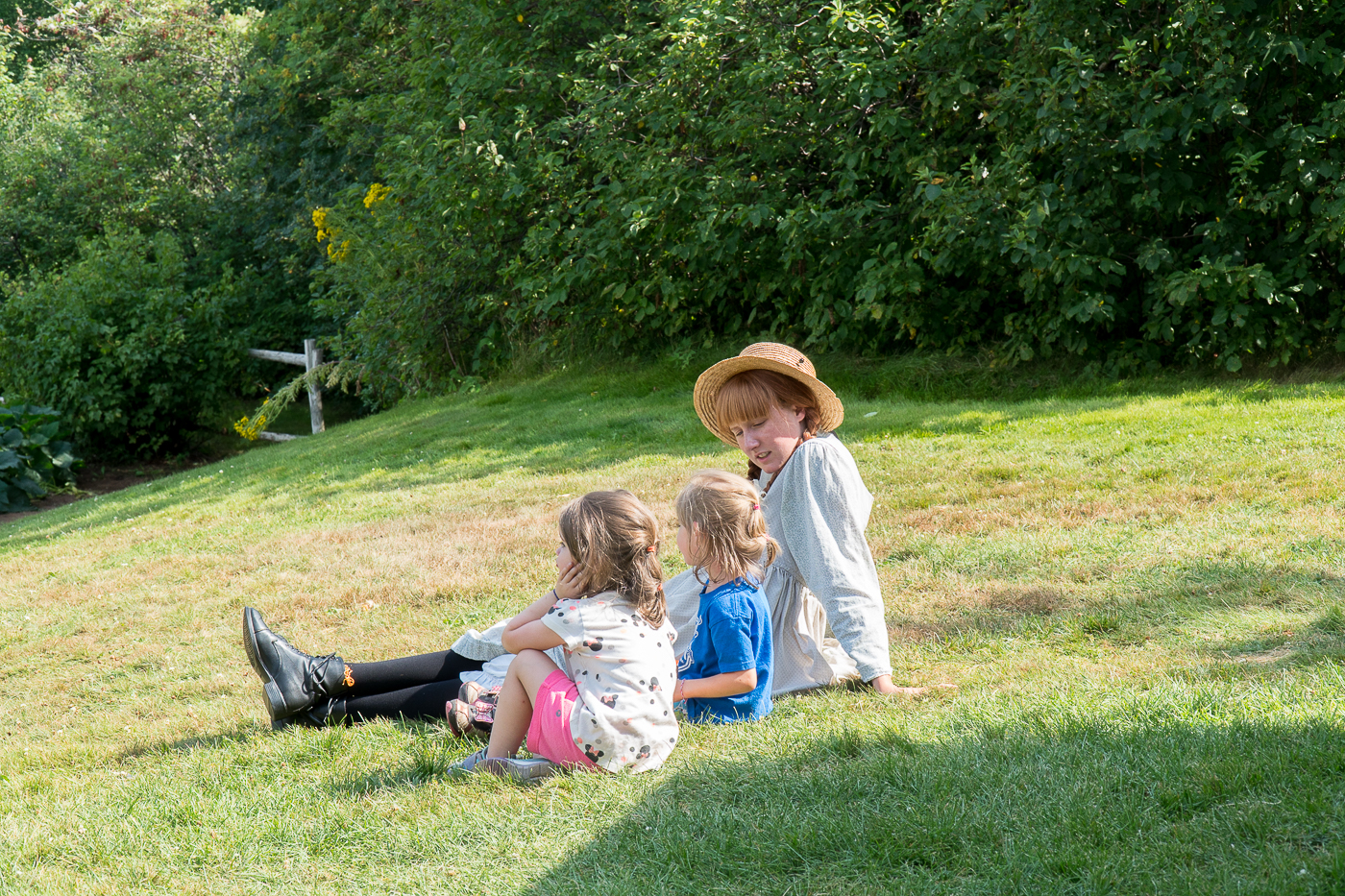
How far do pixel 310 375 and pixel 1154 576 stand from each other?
1327cm

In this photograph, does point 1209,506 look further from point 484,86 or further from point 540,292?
point 484,86

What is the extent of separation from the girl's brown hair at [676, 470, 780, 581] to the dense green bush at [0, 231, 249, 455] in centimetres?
1420

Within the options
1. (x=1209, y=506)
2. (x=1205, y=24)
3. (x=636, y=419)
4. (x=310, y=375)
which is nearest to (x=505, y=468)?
(x=636, y=419)

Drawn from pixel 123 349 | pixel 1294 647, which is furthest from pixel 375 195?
pixel 1294 647

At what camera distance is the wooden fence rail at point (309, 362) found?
1598cm

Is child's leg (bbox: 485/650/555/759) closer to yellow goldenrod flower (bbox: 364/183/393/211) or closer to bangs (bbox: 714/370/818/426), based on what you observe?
bangs (bbox: 714/370/818/426)

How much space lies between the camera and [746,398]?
3.64 m

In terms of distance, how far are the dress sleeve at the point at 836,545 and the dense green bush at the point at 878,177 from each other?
516cm

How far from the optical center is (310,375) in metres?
15.8

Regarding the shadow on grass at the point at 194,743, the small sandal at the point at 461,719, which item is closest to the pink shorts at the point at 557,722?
the small sandal at the point at 461,719

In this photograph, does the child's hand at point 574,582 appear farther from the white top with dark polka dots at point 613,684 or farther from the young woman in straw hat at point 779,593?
the young woman in straw hat at point 779,593

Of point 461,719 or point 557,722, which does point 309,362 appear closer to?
point 461,719

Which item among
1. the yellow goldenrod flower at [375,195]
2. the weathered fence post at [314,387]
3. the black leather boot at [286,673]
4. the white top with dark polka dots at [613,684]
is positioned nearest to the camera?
the white top with dark polka dots at [613,684]

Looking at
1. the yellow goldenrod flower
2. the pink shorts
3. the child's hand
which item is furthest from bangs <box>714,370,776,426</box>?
the yellow goldenrod flower
